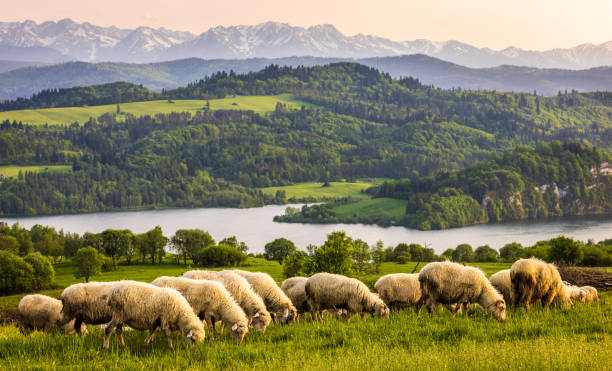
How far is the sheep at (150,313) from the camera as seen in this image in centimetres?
1344

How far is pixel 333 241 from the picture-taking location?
1817 inches

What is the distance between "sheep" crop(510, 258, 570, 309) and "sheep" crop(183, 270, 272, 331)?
8.00 m

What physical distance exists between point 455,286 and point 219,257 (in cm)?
8190

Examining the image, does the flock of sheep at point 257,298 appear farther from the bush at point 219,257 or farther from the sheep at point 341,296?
the bush at point 219,257

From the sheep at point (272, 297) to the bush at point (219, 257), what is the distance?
7788 centimetres

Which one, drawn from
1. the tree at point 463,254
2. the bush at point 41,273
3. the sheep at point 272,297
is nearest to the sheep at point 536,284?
the sheep at point 272,297

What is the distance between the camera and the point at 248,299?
16.7m

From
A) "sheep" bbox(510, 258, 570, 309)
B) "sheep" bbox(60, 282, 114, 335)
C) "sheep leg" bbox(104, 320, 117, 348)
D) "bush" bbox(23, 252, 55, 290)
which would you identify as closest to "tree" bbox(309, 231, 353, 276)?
"sheep" bbox(510, 258, 570, 309)

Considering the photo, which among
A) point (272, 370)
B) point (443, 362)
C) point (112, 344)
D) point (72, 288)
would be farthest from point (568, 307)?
point (72, 288)

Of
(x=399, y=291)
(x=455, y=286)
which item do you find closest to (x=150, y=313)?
(x=455, y=286)

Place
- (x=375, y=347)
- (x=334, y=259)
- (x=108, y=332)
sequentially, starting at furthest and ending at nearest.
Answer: (x=334, y=259) < (x=108, y=332) < (x=375, y=347)

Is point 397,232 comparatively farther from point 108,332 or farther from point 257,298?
point 108,332

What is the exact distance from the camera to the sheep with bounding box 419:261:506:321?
55.2 ft

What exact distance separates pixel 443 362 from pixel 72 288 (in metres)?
10.3
